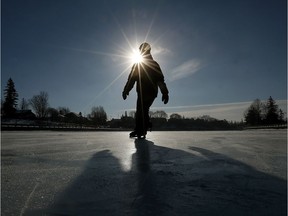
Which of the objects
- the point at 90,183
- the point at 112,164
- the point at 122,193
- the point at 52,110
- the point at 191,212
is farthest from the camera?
the point at 52,110

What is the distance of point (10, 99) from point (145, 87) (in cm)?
9240

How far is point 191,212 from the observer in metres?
1.04

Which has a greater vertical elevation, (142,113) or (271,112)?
(271,112)

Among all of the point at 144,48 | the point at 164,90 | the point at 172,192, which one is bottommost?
the point at 172,192

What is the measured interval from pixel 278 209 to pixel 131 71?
5.22m

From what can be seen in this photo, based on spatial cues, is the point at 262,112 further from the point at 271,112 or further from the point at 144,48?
the point at 144,48

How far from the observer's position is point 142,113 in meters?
5.80

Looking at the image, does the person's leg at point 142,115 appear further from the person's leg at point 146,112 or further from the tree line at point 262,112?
the tree line at point 262,112

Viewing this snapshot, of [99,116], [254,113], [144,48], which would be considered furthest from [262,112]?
[144,48]

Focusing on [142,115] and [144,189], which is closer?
[144,189]

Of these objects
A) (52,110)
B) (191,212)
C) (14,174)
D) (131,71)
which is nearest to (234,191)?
(191,212)

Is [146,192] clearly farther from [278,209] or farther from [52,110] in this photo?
[52,110]

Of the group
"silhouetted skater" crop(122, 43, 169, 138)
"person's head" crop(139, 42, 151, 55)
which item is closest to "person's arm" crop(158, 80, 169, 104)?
"silhouetted skater" crop(122, 43, 169, 138)

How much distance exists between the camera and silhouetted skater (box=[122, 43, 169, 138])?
5854mm
